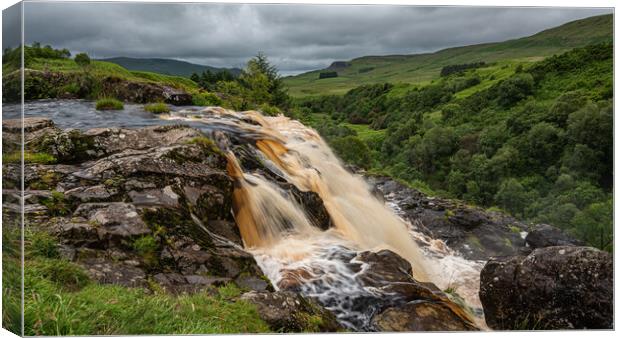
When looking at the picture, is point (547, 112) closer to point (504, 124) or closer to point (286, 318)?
point (504, 124)

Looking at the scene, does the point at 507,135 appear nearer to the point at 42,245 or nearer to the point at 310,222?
the point at 310,222

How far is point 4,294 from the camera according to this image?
22.7 feet

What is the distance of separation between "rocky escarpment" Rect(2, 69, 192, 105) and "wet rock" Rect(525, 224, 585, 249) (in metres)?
4.74

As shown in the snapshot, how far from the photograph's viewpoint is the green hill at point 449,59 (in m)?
8.96

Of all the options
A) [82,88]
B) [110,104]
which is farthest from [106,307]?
[82,88]

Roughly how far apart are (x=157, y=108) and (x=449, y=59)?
13.1ft

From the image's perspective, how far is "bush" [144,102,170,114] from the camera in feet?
28.5

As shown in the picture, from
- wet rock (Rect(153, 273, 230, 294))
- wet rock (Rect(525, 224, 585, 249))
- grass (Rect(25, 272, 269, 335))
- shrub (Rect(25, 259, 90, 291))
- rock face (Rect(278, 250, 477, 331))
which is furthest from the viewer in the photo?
wet rock (Rect(525, 224, 585, 249))

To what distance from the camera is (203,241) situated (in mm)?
7582

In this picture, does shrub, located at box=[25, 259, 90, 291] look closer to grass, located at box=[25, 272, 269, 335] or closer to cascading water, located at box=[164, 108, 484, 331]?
grass, located at box=[25, 272, 269, 335]

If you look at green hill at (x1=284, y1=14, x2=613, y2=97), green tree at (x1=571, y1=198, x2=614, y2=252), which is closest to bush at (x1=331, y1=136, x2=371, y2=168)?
green hill at (x1=284, y1=14, x2=613, y2=97)

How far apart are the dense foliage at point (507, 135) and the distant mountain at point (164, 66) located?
1414 millimetres

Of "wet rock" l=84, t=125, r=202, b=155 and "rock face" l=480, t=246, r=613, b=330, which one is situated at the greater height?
"wet rock" l=84, t=125, r=202, b=155

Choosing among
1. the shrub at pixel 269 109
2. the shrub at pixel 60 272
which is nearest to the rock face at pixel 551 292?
the shrub at pixel 269 109
